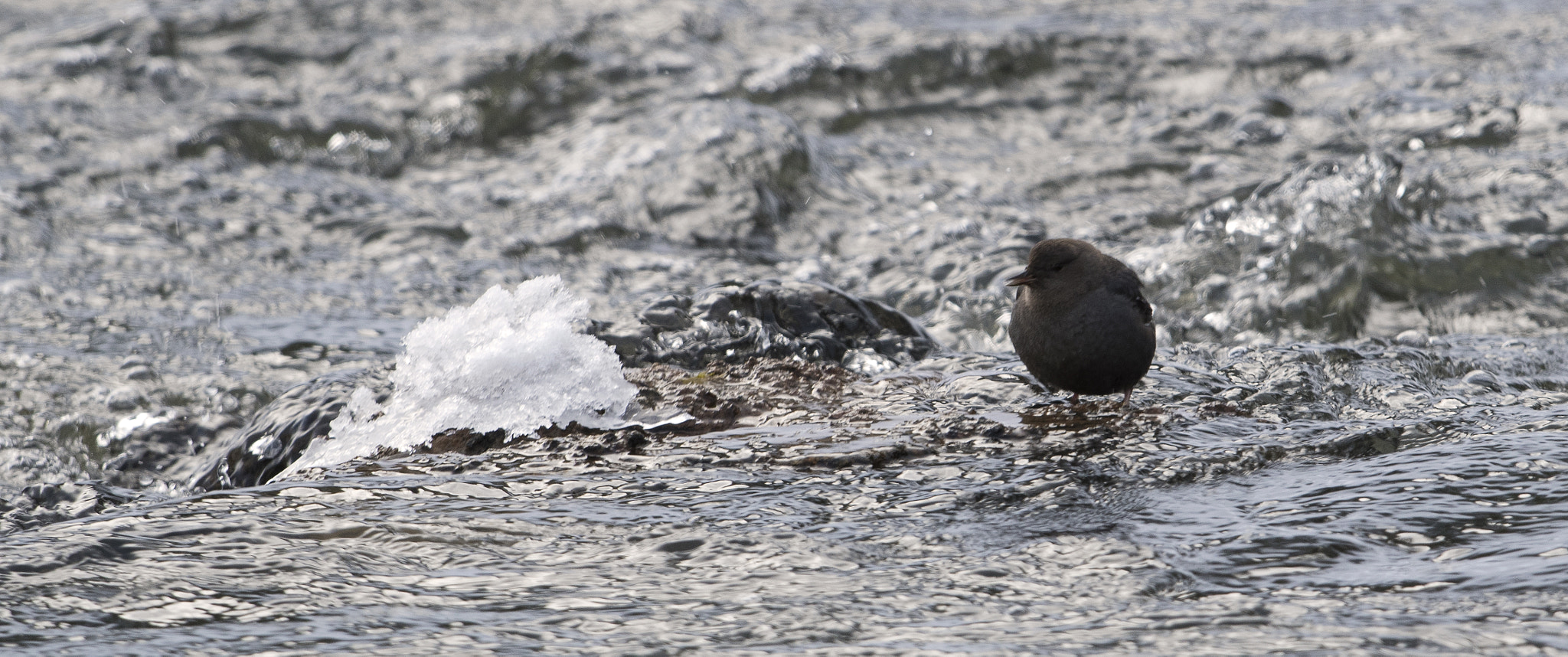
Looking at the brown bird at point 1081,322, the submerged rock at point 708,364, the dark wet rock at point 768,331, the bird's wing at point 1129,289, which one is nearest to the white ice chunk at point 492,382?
the submerged rock at point 708,364

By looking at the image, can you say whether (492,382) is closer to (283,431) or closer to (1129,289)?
(283,431)

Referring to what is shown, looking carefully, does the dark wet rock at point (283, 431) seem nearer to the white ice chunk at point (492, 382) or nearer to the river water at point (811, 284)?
the white ice chunk at point (492, 382)

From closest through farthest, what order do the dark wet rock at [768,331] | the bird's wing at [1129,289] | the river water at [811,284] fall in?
the river water at [811,284]
the bird's wing at [1129,289]
the dark wet rock at [768,331]

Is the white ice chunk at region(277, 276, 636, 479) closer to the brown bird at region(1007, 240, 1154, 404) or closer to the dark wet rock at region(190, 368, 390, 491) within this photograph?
the dark wet rock at region(190, 368, 390, 491)

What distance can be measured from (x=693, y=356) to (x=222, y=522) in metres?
2.01

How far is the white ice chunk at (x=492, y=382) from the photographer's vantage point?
13.4ft

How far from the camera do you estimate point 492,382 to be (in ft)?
13.7

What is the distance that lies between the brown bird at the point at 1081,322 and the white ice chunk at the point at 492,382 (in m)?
1.32

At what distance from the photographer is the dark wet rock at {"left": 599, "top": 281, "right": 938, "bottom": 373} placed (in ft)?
16.2

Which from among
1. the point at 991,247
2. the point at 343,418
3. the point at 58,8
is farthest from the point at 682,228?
the point at 58,8

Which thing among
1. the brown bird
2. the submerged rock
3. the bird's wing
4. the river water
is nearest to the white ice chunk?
the submerged rock

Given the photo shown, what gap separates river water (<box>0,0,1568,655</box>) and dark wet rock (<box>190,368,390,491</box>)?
1.57 ft

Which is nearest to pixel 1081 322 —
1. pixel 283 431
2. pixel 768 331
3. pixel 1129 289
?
pixel 1129 289

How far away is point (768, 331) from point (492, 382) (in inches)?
46.7
